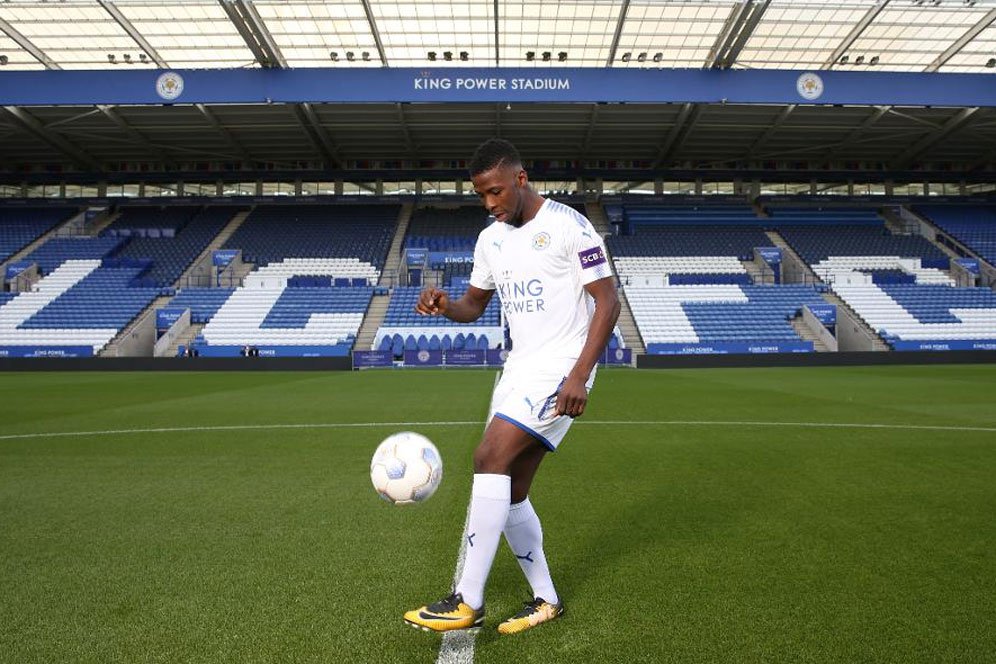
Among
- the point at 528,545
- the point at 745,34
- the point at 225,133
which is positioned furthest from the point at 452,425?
the point at 225,133

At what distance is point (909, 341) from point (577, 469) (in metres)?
27.1

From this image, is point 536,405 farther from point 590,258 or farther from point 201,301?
point 201,301

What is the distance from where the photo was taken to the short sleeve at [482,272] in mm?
3723

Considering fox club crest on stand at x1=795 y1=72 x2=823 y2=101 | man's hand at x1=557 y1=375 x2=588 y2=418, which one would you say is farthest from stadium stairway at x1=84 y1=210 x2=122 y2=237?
man's hand at x1=557 y1=375 x2=588 y2=418

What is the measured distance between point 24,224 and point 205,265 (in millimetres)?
11918

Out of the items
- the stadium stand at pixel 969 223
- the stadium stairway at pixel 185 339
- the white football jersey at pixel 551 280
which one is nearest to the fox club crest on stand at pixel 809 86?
the stadium stand at pixel 969 223

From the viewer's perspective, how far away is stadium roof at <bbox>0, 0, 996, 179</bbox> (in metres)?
25.0

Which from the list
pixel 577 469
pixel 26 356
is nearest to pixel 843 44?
pixel 577 469

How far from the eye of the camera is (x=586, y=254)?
3318 millimetres

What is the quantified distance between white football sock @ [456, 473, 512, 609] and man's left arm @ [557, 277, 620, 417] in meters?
0.45

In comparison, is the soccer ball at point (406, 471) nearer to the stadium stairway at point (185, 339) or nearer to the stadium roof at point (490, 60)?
the stadium roof at point (490, 60)

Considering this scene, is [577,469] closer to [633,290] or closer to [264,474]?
[264,474]

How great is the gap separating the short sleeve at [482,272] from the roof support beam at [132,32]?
26.5 m

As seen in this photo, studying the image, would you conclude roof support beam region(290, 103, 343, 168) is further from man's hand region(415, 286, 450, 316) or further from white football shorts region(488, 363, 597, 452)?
white football shorts region(488, 363, 597, 452)
